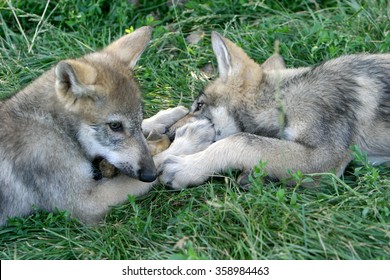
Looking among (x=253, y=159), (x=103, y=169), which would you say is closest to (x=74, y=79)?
(x=103, y=169)

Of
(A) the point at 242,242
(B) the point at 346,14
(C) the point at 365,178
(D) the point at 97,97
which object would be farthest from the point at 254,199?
(B) the point at 346,14

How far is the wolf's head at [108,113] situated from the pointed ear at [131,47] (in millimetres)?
276

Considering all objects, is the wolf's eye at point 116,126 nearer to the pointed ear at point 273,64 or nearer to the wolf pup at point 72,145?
the wolf pup at point 72,145

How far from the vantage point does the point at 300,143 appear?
17.3 ft

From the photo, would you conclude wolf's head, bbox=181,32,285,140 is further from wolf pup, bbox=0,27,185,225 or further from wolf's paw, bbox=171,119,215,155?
wolf pup, bbox=0,27,185,225

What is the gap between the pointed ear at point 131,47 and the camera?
18.2 ft

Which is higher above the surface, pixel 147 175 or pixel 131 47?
pixel 131 47

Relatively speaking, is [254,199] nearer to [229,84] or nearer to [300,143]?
[300,143]

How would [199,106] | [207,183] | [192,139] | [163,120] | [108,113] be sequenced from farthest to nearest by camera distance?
[163,120]
[199,106]
[192,139]
[207,183]
[108,113]

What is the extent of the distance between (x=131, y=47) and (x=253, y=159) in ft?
4.40

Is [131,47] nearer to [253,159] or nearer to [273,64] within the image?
[273,64]

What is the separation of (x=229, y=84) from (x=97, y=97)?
1.17 m

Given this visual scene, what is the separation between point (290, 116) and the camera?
5402 mm

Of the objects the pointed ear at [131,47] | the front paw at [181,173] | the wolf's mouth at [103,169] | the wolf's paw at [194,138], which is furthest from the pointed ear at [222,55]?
the wolf's mouth at [103,169]
